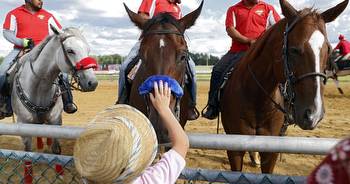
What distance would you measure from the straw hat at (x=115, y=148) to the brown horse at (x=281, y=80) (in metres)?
2.00

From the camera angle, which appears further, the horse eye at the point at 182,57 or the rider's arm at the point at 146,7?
the rider's arm at the point at 146,7

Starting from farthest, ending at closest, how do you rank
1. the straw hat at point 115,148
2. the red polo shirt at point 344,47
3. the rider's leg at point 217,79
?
the red polo shirt at point 344,47, the rider's leg at point 217,79, the straw hat at point 115,148

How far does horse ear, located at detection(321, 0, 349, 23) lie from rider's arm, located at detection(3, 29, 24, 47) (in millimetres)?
4586

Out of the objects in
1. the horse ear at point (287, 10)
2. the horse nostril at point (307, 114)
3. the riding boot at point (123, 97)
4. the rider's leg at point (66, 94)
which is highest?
the horse ear at point (287, 10)

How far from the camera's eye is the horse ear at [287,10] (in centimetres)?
356

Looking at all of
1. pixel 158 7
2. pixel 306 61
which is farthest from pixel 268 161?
pixel 158 7

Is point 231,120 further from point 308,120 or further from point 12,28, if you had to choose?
point 12,28

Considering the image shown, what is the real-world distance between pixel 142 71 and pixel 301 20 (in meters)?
1.57

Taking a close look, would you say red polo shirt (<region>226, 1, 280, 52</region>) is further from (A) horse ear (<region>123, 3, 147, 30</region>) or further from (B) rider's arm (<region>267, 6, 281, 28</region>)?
(A) horse ear (<region>123, 3, 147, 30</region>)

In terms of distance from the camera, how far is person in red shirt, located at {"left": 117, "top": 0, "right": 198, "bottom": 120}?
4652 mm

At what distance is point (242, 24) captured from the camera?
17.1ft

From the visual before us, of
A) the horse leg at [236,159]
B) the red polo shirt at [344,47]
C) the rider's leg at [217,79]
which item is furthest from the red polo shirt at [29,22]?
the red polo shirt at [344,47]

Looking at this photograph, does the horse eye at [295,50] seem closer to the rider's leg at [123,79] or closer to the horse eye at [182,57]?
the horse eye at [182,57]

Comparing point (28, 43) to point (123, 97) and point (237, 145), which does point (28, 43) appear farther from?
point (237, 145)
